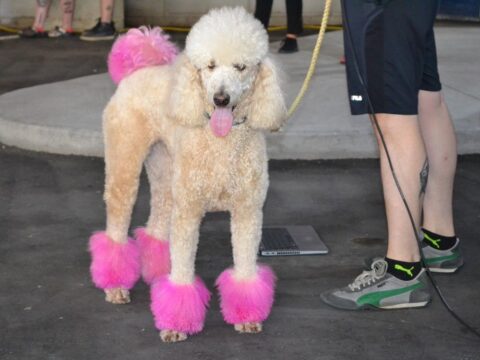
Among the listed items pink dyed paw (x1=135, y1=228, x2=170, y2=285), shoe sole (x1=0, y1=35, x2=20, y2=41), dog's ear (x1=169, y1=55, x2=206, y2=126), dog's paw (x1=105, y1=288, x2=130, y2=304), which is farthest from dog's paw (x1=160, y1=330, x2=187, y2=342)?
shoe sole (x1=0, y1=35, x2=20, y2=41)

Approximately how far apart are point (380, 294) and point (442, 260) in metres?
0.56

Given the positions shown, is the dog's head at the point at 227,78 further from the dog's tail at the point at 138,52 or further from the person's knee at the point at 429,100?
the person's knee at the point at 429,100

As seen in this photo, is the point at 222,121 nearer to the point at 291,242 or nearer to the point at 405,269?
A: the point at 405,269

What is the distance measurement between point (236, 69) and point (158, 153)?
0.97 metres

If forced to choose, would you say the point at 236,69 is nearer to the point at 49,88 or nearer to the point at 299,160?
the point at 299,160

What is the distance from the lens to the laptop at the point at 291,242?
523 cm

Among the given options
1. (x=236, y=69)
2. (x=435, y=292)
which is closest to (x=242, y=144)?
(x=236, y=69)

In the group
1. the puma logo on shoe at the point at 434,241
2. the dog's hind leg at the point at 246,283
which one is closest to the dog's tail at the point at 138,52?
the dog's hind leg at the point at 246,283

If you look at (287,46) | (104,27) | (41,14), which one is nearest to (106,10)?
(104,27)

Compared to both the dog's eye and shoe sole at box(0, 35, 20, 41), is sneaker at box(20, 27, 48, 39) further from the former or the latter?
the dog's eye

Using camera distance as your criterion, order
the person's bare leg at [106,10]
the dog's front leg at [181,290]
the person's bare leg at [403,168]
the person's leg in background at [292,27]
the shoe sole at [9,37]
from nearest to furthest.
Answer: the dog's front leg at [181,290]
the person's bare leg at [403,168]
the person's leg in background at [292,27]
the person's bare leg at [106,10]
the shoe sole at [9,37]

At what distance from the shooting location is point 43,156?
726 centimetres

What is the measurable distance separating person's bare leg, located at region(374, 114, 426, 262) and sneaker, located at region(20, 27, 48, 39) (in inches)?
350

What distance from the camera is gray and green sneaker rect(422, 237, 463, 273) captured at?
4957 millimetres
